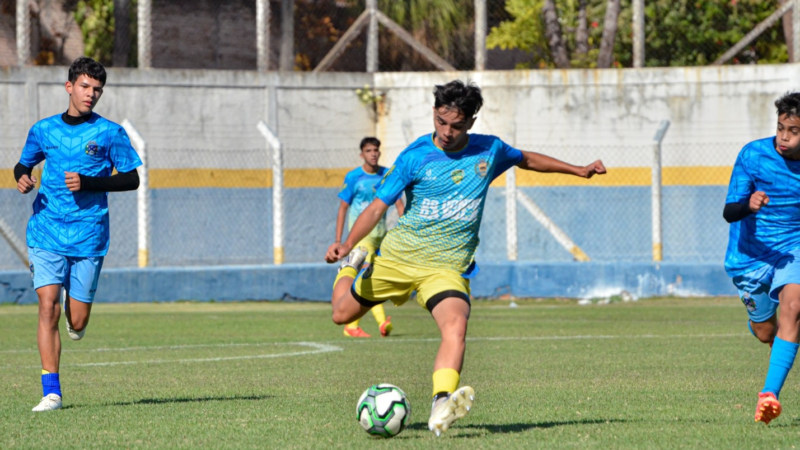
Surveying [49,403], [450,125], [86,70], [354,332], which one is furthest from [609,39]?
[49,403]

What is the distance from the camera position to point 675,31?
24391mm

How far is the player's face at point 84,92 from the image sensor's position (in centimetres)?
756

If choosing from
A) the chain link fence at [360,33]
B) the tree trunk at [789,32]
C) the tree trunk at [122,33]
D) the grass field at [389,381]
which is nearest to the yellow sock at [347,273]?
the grass field at [389,381]

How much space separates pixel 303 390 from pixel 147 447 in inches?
93.3

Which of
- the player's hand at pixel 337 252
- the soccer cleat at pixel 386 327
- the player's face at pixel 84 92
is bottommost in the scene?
the soccer cleat at pixel 386 327

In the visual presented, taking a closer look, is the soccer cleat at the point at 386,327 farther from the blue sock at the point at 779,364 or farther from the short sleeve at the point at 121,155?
the blue sock at the point at 779,364

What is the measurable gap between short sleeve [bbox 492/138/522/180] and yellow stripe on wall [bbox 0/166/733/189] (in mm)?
13751

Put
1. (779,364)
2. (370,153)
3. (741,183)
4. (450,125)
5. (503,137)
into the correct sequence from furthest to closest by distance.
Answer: (503,137), (370,153), (741,183), (779,364), (450,125)

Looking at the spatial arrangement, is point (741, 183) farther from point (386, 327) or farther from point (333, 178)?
point (333, 178)

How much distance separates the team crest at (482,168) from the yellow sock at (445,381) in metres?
1.14

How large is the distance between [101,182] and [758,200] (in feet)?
12.6

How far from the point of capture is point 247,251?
2094 centimetres

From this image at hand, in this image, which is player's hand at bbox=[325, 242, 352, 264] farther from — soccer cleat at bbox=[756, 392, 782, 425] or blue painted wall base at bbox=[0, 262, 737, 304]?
blue painted wall base at bbox=[0, 262, 737, 304]

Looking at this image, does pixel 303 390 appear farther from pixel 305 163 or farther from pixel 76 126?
pixel 305 163
